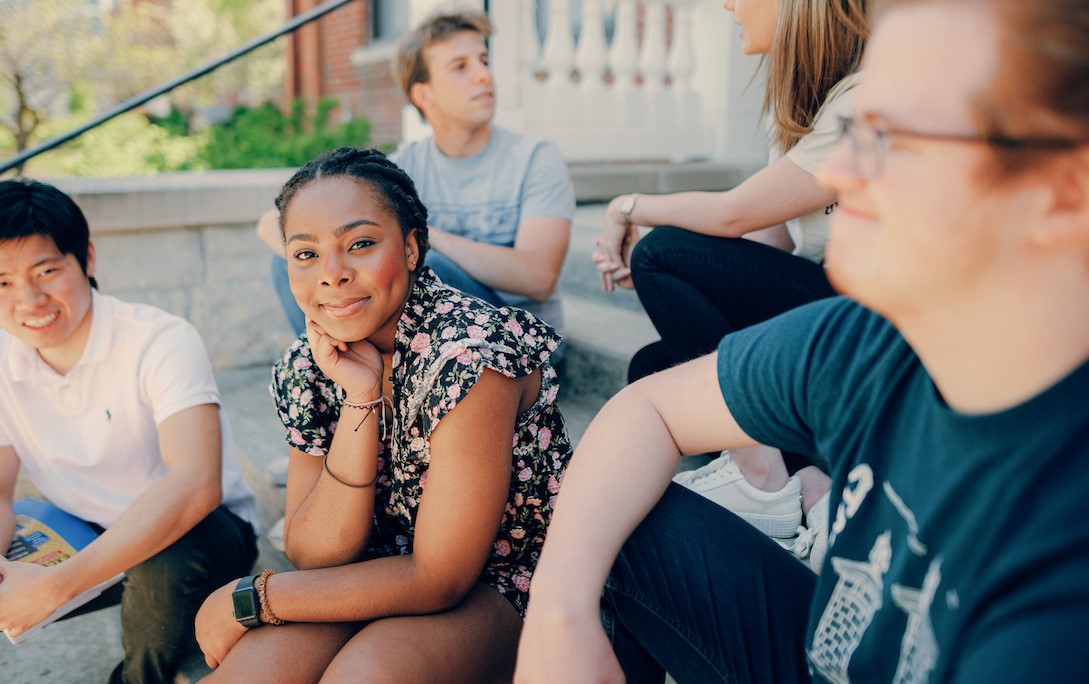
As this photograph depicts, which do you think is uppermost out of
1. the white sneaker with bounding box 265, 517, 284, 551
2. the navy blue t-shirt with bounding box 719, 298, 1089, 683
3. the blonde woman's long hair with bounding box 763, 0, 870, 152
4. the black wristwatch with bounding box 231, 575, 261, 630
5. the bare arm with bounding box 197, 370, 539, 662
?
the blonde woman's long hair with bounding box 763, 0, 870, 152

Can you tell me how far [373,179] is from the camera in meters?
1.67

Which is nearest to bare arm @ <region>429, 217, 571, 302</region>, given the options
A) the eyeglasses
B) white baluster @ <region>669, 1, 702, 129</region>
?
the eyeglasses

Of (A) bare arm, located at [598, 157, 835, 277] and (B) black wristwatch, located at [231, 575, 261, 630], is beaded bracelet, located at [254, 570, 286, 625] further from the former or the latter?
(A) bare arm, located at [598, 157, 835, 277]

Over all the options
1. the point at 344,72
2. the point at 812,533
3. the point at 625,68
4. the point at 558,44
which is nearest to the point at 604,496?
the point at 812,533

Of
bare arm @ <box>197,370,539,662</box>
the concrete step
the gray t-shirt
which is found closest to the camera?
bare arm @ <box>197,370,539,662</box>

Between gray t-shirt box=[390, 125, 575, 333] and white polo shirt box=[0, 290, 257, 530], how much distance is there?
3.55 feet

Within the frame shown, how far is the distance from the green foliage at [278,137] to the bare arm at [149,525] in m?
4.62

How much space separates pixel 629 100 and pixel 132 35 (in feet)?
21.2

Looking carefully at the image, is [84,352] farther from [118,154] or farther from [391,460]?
[118,154]

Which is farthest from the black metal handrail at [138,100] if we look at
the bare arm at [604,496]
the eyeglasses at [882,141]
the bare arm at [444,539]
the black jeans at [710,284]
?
the eyeglasses at [882,141]

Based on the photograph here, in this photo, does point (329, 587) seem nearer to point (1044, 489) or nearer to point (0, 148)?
point (1044, 489)

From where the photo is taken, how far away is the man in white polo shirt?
1.86 meters

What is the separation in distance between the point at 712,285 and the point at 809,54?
0.56m

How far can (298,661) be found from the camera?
1.49 m
